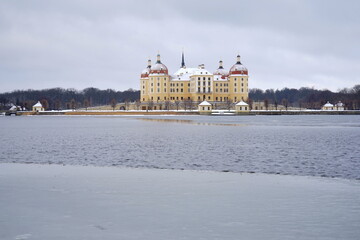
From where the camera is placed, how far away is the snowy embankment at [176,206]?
7581 mm

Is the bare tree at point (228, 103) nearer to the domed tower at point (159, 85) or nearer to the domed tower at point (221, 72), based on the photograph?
the domed tower at point (221, 72)

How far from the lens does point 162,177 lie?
43.3 ft

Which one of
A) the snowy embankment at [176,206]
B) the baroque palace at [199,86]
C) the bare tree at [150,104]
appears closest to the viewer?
the snowy embankment at [176,206]

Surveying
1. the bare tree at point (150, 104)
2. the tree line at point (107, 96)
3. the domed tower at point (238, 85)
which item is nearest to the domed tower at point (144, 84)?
the bare tree at point (150, 104)

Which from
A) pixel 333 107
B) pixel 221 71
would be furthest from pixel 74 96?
pixel 333 107

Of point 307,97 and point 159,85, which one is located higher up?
point 159,85

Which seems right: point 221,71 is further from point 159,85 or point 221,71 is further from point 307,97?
point 307,97

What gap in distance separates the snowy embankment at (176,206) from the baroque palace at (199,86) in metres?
94.5

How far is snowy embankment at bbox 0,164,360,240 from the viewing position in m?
7.58

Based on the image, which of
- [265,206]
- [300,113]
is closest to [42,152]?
[265,206]

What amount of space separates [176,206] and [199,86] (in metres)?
98.7

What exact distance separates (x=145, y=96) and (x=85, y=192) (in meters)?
105

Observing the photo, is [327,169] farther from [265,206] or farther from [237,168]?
[265,206]

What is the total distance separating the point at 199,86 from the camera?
10744 centimetres
